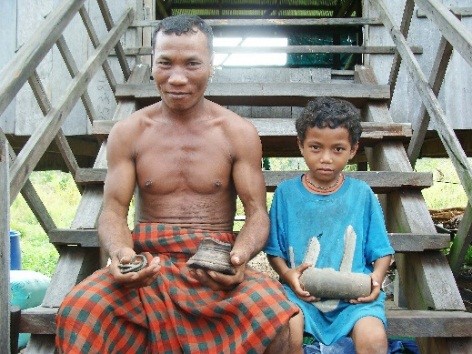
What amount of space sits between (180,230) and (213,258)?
30 cm

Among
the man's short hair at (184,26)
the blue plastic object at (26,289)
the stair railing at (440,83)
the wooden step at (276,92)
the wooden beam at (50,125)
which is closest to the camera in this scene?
the man's short hair at (184,26)

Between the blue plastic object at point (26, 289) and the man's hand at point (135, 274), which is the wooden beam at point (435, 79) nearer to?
the man's hand at point (135, 274)

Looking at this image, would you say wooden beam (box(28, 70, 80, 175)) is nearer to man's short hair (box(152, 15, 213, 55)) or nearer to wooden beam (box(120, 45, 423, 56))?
man's short hair (box(152, 15, 213, 55))

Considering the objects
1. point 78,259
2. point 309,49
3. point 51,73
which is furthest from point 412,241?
point 51,73

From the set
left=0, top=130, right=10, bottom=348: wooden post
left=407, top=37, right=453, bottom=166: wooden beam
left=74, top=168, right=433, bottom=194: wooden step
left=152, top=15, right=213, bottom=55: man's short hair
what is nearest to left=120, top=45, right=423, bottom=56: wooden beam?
left=407, top=37, right=453, bottom=166: wooden beam

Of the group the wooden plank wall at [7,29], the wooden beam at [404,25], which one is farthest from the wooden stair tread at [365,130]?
the wooden plank wall at [7,29]

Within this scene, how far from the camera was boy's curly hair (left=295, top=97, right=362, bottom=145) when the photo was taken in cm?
215

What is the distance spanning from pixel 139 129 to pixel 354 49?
273 centimetres

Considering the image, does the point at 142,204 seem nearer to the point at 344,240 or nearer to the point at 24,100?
the point at 344,240

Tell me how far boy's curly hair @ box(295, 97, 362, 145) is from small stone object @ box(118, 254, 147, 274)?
0.86 m

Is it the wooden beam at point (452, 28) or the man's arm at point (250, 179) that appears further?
the wooden beam at point (452, 28)

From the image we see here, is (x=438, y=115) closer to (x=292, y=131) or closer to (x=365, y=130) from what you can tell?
(x=365, y=130)

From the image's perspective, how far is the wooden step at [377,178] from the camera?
108 inches

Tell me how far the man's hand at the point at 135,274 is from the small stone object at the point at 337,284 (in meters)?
0.58
